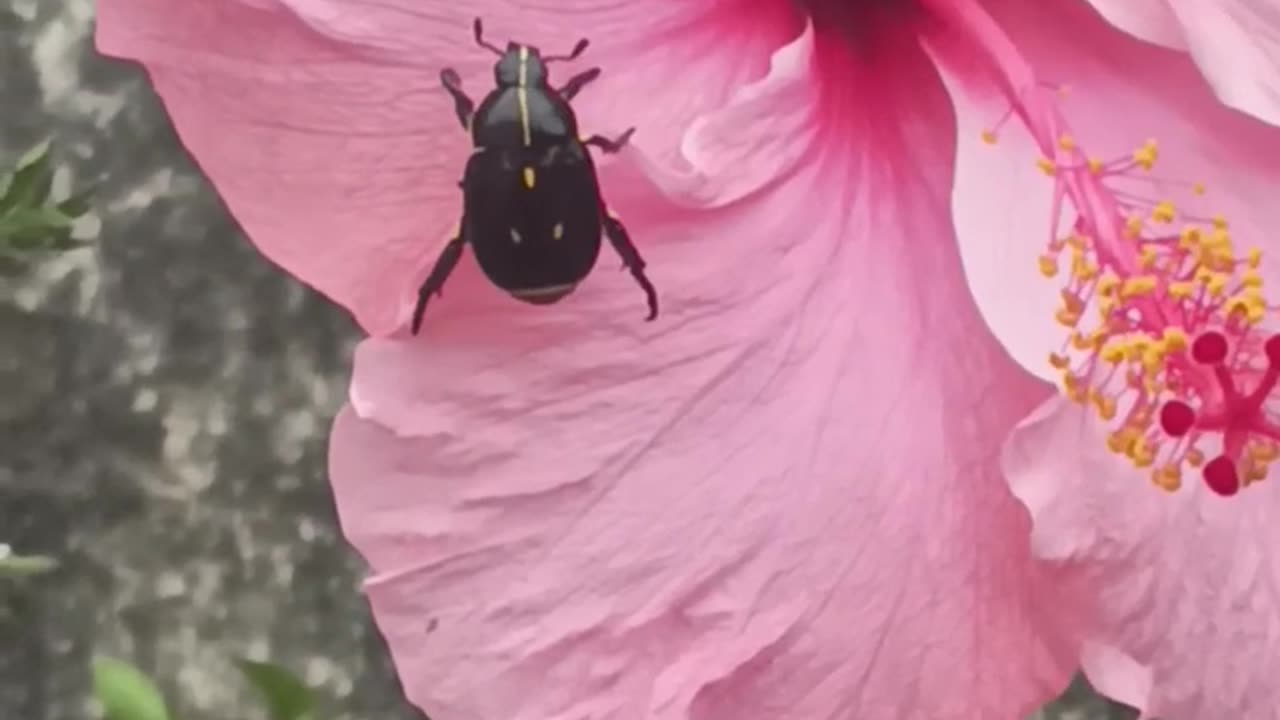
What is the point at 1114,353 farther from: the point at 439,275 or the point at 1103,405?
the point at 439,275

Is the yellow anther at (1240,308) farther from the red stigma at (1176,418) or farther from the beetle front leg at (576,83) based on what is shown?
the beetle front leg at (576,83)

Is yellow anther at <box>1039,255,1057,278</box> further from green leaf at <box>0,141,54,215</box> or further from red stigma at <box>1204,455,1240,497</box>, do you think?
green leaf at <box>0,141,54,215</box>

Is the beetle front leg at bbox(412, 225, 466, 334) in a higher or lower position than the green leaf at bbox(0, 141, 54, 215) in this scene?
higher

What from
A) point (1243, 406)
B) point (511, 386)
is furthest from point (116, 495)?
point (1243, 406)

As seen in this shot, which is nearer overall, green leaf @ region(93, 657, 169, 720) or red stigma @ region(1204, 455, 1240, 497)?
red stigma @ region(1204, 455, 1240, 497)

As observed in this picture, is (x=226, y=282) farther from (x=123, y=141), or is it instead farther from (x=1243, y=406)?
(x=1243, y=406)

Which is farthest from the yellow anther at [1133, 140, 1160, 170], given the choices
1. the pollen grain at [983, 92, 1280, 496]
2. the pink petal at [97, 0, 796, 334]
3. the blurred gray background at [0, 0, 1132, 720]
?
the blurred gray background at [0, 0, 1132, 720]

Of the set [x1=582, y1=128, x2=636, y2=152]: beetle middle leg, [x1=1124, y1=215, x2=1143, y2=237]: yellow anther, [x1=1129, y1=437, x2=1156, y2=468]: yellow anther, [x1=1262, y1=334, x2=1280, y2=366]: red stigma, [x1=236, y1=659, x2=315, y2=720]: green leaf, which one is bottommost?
[x1=236, y1=659, x2=315, y2=720]: green leaf
